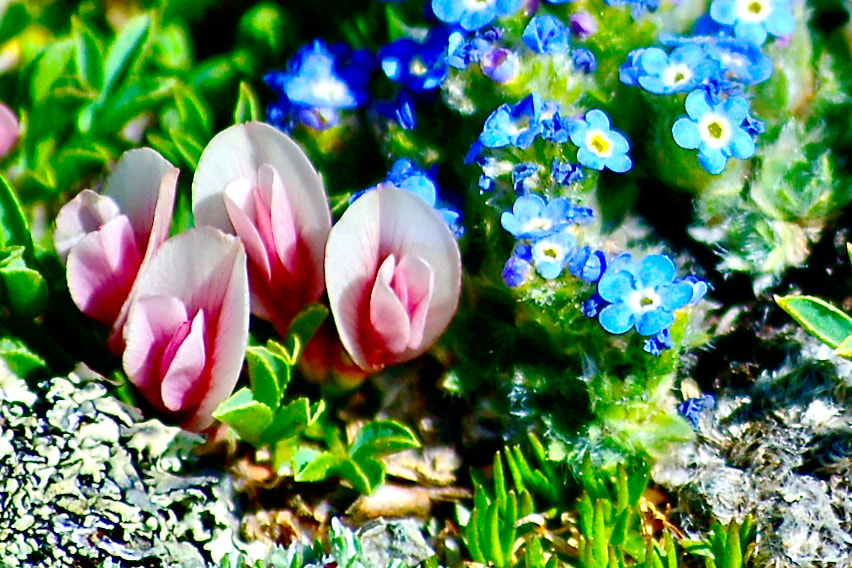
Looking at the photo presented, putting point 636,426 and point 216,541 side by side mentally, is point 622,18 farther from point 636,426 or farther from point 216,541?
point 216,541

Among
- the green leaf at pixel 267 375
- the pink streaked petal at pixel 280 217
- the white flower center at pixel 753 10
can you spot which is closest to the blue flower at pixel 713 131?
the white flower center at pixel 753 10

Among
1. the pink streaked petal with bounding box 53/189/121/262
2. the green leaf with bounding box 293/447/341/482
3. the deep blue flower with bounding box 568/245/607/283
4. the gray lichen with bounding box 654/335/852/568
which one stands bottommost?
the gray lichen with bounding box 654/335/852/568

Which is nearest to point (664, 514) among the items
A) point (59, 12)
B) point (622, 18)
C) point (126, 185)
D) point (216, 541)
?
point (216, 541)

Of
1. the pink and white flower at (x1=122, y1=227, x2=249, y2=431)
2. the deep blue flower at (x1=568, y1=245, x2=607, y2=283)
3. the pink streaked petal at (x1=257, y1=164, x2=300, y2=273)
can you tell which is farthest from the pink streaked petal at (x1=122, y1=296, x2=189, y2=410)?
the deep blue flower at (x1=568, y1=245, x2=607, y2=283)

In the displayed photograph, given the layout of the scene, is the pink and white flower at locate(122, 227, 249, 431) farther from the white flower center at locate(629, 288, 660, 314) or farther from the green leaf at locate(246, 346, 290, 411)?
the white flower center at locate(629, 288, 660, 314)

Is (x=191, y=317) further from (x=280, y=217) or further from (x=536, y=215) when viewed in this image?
(x=536, y=215)
